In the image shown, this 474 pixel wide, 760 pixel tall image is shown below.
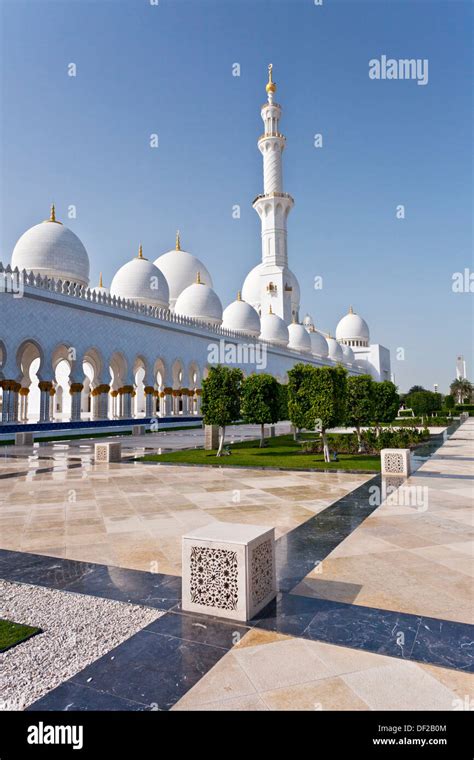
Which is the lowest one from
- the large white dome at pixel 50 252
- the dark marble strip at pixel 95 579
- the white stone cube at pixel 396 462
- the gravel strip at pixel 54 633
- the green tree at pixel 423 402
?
the gravel strip at pixel 54 633

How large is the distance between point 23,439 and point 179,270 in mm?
24650

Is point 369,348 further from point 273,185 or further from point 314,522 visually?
point 314,522

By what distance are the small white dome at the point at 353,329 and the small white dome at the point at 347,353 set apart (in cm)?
298

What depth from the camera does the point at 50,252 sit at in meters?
25.3

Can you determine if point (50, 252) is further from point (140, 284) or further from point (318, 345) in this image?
point (318, 345)

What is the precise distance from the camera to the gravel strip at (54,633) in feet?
8.49

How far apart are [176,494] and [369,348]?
58.3 m

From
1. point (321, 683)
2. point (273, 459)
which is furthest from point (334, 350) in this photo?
point (321, 683)

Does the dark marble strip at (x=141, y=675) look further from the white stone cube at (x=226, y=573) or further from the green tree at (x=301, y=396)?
the green tree at (x=301, y=396)

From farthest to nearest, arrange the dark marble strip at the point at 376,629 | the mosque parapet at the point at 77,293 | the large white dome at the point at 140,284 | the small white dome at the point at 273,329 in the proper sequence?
1. the small white dome at the point at 273,329
2. the large white dome at the point at 140,284
3. the mosque parapet at the point at 77,293
4. the dark marble strip at the point at 376,629

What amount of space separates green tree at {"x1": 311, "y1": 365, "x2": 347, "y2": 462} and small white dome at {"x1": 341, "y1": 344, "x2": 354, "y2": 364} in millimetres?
47591

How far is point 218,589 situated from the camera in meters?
3.44

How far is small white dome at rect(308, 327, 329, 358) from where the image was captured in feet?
172

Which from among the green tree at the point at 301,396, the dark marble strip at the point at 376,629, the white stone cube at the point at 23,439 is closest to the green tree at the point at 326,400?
the green tree at the point at 301,396
